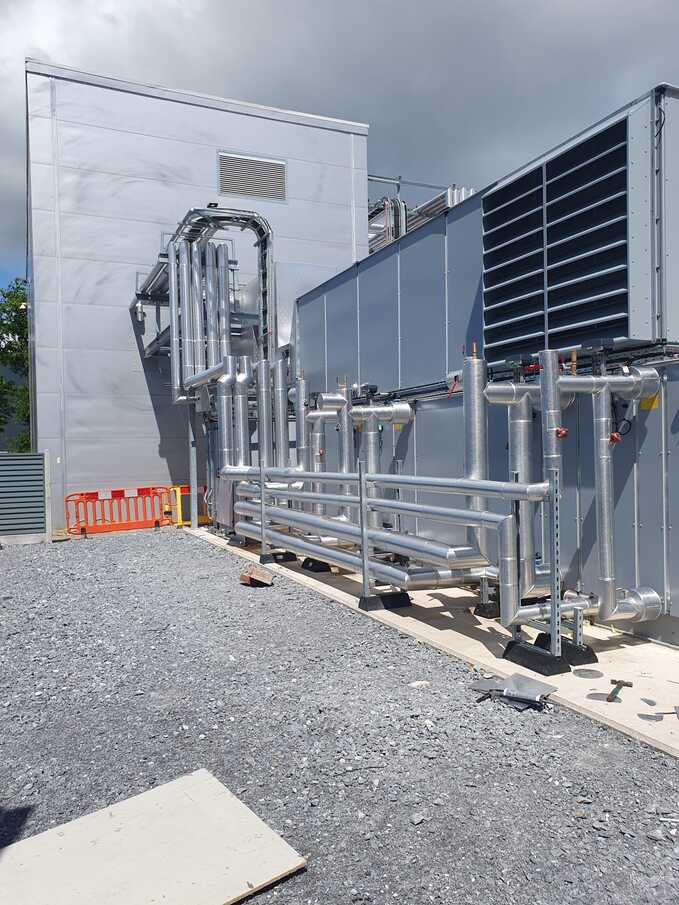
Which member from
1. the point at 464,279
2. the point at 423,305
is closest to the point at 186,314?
the point at 423,305

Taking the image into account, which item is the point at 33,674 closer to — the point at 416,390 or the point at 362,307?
the point at 416,390

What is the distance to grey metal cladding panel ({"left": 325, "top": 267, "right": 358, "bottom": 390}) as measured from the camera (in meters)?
9.94

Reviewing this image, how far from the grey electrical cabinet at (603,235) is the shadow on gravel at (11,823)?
4.70m

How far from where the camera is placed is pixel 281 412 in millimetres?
10797

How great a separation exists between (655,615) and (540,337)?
249 centimetres

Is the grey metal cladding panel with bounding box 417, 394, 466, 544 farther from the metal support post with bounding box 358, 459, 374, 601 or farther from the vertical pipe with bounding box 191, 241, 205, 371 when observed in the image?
the vertical pipe with bounding box 191, 241, 205, 371

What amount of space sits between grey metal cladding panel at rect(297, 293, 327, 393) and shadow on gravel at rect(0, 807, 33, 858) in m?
8.42

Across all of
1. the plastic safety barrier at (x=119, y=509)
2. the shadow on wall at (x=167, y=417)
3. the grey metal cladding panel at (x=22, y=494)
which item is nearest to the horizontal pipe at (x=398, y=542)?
the grey metal cladding panel at (x=22, y=494)

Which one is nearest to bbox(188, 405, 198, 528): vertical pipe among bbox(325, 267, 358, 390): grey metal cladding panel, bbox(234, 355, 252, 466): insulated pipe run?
bbox(234, 355, 252, 466): insulated pipe run

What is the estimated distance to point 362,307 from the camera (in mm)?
9656

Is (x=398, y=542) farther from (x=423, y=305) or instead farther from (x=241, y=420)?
(x=241, y=420)

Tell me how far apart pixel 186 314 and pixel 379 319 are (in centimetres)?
506

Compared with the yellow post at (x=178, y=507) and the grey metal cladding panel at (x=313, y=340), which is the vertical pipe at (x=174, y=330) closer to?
the yellow post at (x=178, y=507)

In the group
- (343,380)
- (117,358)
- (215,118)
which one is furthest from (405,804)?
(215,118)
